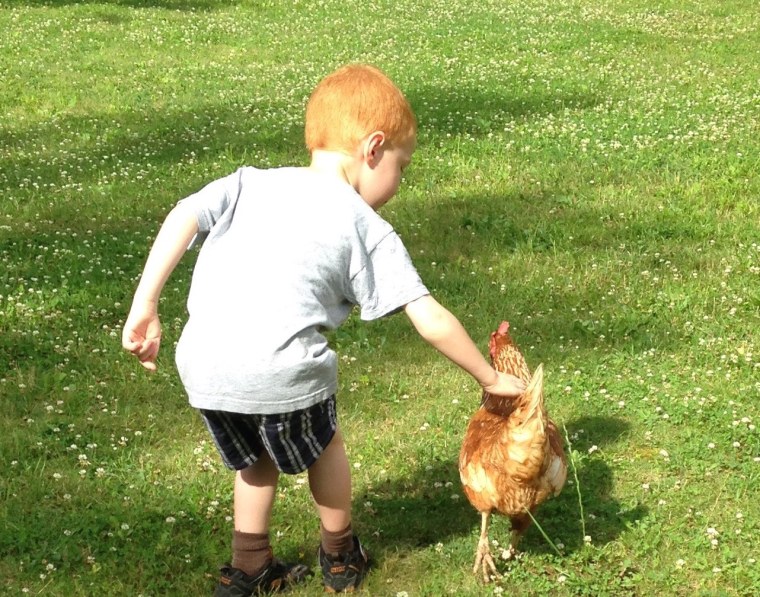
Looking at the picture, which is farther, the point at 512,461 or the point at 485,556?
Answer: the point at 485,556

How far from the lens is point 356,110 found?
13.3ft

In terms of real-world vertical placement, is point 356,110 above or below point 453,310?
above

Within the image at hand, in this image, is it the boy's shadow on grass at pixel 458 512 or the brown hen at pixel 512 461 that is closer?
the brown hen at pixel 512 461

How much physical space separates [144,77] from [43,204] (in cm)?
640

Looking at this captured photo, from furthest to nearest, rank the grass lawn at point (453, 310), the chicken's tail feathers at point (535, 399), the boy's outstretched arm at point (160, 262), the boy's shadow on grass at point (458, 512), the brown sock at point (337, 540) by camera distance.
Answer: the boy's shadow on grass at point (458, 512) → the grass lawn at point (453, 310) → the brown sock at point (337, 540) → the chicken's tail feathers at point (535, 399) → the boy's outstretched arm at point (160, 262)

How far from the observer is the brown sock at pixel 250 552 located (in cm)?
472

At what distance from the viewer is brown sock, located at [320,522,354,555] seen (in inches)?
190

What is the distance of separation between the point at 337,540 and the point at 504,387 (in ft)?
3.79

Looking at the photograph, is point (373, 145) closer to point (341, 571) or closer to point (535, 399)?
point (535, 399)

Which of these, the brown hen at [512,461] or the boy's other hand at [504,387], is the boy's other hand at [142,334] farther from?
the brown hen at [512,461]

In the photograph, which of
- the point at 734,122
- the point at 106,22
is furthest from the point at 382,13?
the point at 734,122

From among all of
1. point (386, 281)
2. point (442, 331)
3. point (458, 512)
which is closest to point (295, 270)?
point (386, 281)

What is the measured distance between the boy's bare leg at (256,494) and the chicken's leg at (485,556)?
1037mm

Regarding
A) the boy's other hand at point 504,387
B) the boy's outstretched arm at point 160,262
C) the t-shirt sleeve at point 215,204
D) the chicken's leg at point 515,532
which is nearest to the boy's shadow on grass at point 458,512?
the chicken's leg at point 515,532
